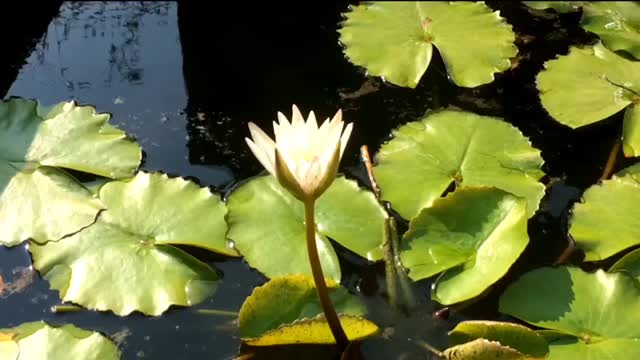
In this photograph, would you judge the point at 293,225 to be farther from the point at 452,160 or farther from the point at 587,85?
the point at 587,85

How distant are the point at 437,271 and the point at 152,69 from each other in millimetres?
1071

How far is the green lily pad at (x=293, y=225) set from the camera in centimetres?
158

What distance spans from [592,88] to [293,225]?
88 cm

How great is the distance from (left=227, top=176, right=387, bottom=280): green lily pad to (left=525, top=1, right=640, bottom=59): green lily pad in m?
0.90

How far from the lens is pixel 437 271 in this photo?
154 centimetres

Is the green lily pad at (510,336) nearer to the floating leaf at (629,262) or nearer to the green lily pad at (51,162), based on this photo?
the floating leaf at (629,262)

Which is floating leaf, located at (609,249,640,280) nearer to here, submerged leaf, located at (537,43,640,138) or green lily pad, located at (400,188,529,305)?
green lily pad, located at (400,188,529,305)

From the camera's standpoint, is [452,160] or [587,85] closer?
[452,160]

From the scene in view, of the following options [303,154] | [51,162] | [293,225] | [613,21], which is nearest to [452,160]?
[293,225]

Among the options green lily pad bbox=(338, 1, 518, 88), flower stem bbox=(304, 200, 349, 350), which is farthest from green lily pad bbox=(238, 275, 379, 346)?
green lily pad bbox=(338, 1, 518, 88)

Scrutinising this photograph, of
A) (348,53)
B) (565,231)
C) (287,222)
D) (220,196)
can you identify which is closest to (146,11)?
(348,53)

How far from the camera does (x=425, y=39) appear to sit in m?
2.14

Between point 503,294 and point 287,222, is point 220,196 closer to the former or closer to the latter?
point 287,222

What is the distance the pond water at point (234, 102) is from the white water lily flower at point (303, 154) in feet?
1.36
